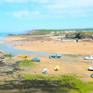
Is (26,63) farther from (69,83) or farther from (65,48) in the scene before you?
(65,48)

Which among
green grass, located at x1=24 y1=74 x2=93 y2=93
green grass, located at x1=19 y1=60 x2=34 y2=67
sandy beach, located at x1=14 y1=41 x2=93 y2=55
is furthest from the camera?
sandy beach, located at x1=14 y1=41 x2=93 y2=55

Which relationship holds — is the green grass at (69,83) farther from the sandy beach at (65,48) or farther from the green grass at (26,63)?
the sandy beach at (65,48)

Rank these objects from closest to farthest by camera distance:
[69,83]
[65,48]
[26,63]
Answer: [69,83] < [26,63] < [65,48]

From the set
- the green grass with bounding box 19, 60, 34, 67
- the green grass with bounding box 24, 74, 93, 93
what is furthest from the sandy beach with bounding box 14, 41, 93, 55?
the green grass with bounding box 24, 74, 93, 93

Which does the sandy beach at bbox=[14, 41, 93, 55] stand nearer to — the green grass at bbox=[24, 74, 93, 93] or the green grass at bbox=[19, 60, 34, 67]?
the green grass at bbox=[19, 60, 34, 67]

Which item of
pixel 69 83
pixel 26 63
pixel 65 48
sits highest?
pixel 69 83

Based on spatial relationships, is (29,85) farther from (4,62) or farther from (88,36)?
(88,36)

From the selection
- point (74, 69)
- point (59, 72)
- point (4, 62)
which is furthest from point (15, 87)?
point (4, 62)

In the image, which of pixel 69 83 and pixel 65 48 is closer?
pixel 69 83

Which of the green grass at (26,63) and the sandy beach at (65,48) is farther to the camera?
the sandy beach at (65,48)

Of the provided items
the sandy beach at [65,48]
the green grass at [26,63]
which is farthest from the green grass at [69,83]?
the sandy beach at [65,48]

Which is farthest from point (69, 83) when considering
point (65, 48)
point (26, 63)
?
point (65, 48)
